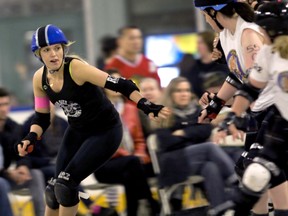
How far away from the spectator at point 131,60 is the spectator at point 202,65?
35 centimetres

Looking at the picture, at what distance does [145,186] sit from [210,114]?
1557 millimetres

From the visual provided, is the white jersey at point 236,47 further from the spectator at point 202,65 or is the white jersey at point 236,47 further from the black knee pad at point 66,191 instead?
the spectator at point 202,65

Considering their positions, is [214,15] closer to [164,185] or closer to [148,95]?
[164,185]

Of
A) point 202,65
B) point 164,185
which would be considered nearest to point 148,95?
point 164,185

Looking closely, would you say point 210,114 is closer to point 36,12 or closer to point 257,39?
point 257,39

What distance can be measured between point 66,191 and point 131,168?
153 centimetres

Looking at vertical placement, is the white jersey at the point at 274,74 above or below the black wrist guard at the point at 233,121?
above

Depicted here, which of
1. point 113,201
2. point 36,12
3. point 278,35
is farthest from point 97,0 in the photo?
point 278,35

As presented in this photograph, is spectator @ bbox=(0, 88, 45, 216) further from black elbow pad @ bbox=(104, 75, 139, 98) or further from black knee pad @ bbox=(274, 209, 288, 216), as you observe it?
black knee pad @ bbox=(274, 209, 288, 216)

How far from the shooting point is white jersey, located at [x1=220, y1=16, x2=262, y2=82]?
5.05m

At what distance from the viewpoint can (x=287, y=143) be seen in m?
4.70

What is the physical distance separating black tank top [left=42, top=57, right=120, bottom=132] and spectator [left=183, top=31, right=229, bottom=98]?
2.25 meters

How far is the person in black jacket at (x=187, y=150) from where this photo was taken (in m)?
6.57

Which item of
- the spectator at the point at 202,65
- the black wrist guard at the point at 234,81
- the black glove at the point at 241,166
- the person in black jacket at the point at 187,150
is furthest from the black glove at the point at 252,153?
the spectator at the point at 202,65
